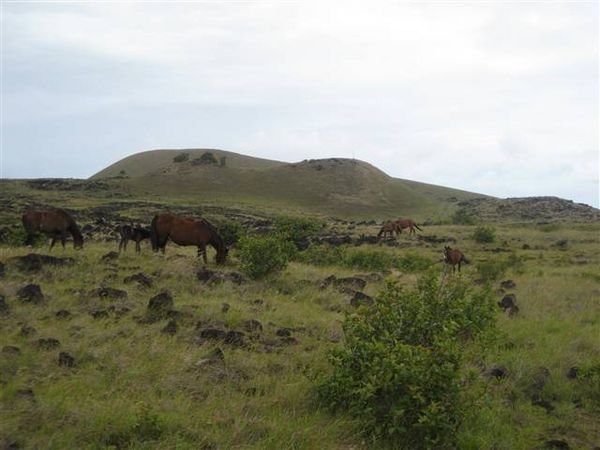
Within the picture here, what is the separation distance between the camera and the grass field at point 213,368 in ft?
19.0

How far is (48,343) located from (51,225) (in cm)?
1082

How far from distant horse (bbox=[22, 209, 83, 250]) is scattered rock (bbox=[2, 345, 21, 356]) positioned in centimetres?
1044

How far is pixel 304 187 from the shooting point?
311 ft

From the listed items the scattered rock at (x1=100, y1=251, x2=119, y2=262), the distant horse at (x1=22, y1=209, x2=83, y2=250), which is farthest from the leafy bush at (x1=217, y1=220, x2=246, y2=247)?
the scattered rock at (x1=100, y1=251, x2=119, y2=262)

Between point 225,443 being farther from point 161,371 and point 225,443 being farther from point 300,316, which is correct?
point 300,316

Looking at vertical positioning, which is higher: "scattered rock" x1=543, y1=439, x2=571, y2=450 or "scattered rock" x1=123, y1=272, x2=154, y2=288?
"scattered rock" x1=123, y1=272, x2=154, y2=288

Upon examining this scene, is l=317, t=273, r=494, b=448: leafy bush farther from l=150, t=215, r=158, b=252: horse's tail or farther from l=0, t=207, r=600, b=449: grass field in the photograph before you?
l=150, t=215, r=158, b=252: horse's tail

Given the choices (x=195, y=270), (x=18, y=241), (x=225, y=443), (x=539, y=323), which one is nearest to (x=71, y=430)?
(x=225, y=443)

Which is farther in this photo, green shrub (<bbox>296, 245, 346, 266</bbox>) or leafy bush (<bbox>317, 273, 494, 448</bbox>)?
green shrub (<bbox>296, 245, 346, 266</bbox>)

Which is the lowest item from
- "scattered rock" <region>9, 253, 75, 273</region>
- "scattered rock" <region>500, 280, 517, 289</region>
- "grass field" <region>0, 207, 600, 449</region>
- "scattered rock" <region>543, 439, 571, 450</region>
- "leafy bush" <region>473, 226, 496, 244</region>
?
"scattered rock" <region>543, 439, 571, 450</region>

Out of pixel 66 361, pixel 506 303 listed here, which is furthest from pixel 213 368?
pixel 506 303

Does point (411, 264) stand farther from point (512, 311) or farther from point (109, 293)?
point (109, 293)

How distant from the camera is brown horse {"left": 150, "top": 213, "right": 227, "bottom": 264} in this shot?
16.9 meters

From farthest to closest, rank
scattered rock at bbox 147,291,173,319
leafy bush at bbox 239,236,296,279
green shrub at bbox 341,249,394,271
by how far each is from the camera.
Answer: green shrub at bbox 341,249,394,271
leafy bush at bbox 239,236,296,279
scattered rock at bbox 147,291,173,319
